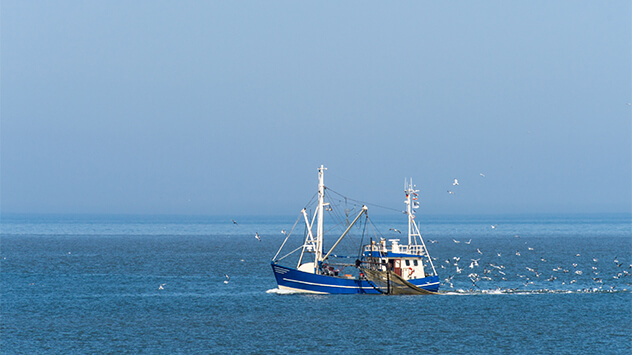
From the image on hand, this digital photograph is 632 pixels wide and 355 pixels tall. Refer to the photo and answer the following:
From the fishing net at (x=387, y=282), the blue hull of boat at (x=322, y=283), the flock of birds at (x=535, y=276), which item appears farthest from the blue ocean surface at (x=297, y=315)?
the fishing net at (x=387, y=282)

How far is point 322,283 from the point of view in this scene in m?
70.2

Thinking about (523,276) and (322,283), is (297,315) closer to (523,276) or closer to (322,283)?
(322,283)

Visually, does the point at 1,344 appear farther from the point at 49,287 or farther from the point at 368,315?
the point at 49,287

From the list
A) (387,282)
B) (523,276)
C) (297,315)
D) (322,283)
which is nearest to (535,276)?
(523,276)

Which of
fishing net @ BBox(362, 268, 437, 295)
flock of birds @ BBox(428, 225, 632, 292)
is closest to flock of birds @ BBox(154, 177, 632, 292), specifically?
flock of birds @ BBox(428, 225, 632, 292)

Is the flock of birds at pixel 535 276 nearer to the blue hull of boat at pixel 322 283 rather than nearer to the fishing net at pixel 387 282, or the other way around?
the fishing net at pixel 387 282

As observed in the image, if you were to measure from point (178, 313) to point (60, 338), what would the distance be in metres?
12.2

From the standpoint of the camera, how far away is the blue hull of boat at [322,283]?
7006cm

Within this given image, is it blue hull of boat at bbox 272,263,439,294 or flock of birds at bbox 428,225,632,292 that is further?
flock of birds at bbox 428,225,632,292

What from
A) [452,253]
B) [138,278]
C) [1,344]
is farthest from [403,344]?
[452,253]

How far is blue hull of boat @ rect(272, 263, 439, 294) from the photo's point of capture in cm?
7006

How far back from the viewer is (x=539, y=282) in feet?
278

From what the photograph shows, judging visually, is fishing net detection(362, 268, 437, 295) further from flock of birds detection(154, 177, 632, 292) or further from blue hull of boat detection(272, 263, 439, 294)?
flock of birds detection(154, 177, 632, 292)

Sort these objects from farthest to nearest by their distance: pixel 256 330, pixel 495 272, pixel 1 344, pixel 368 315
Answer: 1. pixel 495 272
2. pixel 368 315
3. pixel 256 330
4. pixel 1 344
